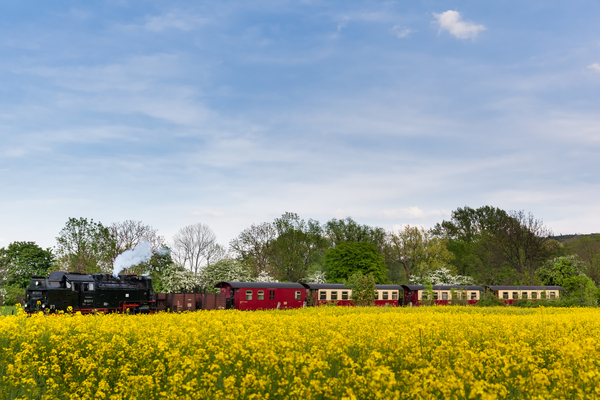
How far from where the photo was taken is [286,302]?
38344 mm

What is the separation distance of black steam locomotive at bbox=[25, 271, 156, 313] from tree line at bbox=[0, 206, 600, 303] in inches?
743

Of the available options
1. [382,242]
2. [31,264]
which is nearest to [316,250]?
[382,242]

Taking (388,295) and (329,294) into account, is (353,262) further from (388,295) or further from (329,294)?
(329,294)

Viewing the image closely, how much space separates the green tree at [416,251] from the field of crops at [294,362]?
55623 millimetres

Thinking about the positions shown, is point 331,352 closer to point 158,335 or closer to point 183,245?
point 158,335

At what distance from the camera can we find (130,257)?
39.1 m

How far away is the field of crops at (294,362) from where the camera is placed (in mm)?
5645

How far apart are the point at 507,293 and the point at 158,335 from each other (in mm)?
46333

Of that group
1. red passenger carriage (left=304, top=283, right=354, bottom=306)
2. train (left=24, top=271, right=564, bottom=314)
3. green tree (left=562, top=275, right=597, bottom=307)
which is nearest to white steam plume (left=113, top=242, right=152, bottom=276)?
train (left=24, top=271, right=564, bottom=314)

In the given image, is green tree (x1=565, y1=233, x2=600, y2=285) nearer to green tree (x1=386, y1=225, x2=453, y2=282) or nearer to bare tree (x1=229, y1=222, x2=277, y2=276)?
green tree (x1=386, y1=225, x2=453, y2=282)

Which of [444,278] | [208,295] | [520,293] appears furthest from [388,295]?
[444,278]

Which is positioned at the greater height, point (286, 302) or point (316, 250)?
point (316, 250)

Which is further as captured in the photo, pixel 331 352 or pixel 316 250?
pixel 316 250

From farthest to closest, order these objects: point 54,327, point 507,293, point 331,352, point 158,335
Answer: point 507,293 → point 54,327 → point 158,335 → point 331,352
